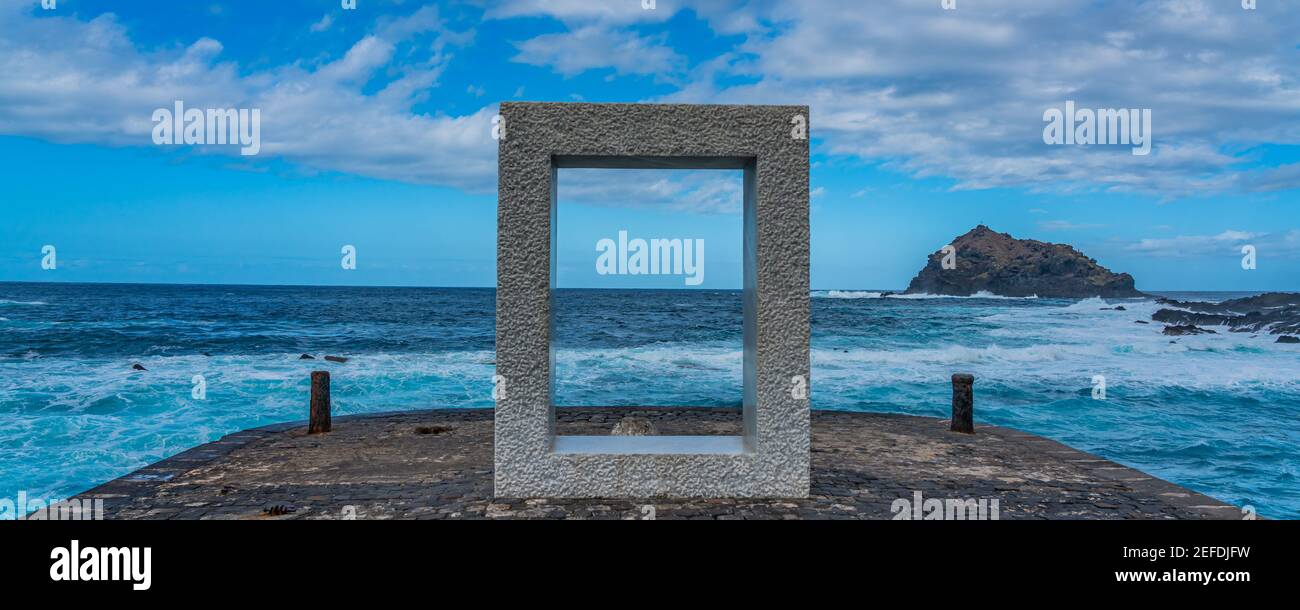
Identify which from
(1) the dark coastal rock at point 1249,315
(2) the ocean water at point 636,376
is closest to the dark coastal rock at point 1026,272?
(1) the dark coastal rock at point 1249,315

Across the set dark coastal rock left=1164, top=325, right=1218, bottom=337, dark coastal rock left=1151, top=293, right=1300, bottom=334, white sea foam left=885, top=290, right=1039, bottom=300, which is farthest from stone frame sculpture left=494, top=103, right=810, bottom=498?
white sea foam left=885, top=290, right=1039, bottom=300

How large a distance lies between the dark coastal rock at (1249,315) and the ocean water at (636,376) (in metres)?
2.65

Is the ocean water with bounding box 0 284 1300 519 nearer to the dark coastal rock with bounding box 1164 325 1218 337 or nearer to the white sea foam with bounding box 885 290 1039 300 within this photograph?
the dark coastal rock with bounding box 1164 325 1218 337

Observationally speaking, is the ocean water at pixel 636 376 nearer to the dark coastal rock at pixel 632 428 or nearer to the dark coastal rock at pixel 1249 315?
the dark coastal rock at pixel 632 428

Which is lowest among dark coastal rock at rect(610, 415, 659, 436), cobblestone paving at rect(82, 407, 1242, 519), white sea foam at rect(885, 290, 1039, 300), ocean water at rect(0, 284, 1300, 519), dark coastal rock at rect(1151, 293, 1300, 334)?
ocean water at rect(0, 284, 1300, 519)

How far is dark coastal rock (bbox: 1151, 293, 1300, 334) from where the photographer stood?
3603 centimetres

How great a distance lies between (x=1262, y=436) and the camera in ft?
54.2

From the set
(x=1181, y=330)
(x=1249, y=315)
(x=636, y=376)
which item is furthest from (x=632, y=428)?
(x=1249, y=315)

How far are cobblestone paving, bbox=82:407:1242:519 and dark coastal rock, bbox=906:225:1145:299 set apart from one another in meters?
59.1
